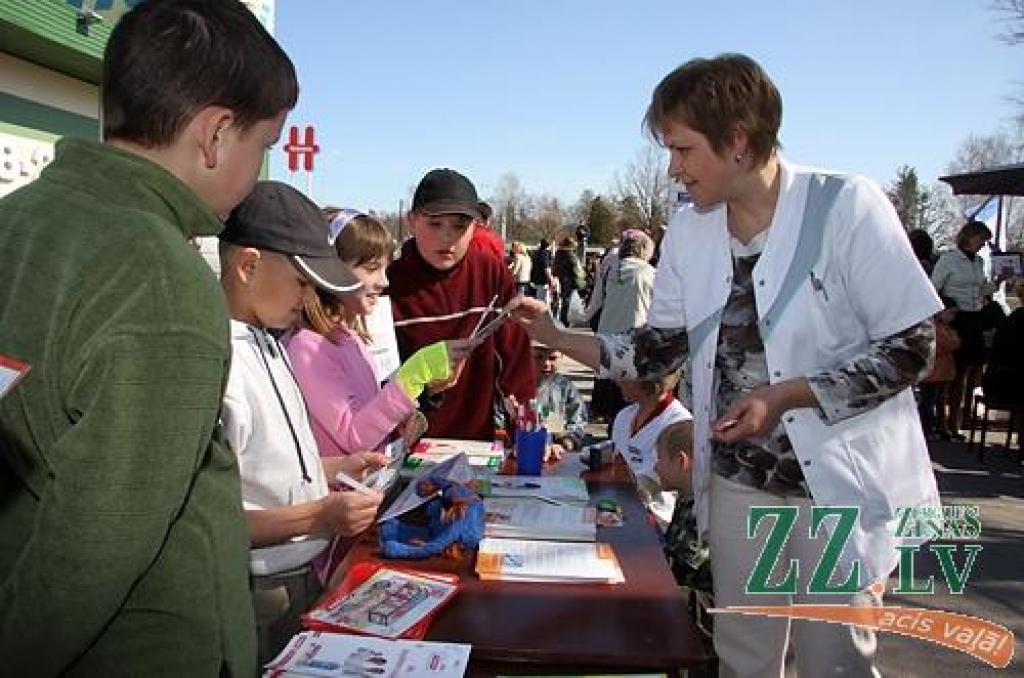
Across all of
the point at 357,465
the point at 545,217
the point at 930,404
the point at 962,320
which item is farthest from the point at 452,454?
the point at 545,217

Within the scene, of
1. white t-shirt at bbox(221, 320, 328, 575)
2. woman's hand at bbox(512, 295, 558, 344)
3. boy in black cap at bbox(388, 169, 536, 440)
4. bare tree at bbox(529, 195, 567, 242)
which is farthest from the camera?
bare tree at bbox(529, 195, 567, 242)

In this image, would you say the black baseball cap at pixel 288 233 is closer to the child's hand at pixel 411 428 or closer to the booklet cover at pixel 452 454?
the child's hand at pixel 411 428

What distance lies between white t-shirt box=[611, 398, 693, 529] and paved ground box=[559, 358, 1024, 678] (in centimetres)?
76

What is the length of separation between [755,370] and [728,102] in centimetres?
63

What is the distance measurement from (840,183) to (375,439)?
133 cm

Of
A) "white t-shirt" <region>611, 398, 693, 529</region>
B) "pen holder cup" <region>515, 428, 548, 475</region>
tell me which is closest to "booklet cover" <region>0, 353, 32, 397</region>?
"pen holder cup" <region>515, 428, 548, 475</region>

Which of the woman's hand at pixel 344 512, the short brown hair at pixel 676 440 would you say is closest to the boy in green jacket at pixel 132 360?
the woman's hand at pixel 344 512

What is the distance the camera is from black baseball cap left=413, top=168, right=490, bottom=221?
9.91ft

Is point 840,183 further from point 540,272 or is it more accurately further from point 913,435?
point 540,272

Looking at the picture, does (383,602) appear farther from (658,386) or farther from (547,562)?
(658,386)

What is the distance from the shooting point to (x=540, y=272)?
1638 centimetres

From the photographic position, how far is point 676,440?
2.54 m

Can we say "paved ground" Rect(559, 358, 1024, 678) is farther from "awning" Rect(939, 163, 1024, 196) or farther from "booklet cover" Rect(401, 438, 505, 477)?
"awning" Rect(939, 163, 1024, 196)

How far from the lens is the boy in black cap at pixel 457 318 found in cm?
316
